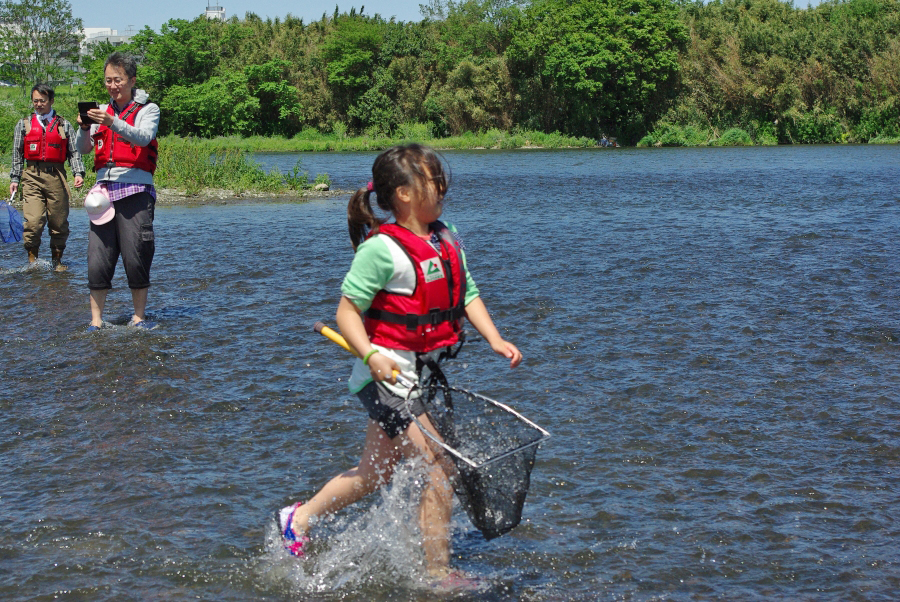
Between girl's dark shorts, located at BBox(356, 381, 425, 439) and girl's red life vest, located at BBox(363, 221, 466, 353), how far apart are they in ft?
0.66

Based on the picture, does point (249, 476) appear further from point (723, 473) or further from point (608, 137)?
point (608, 137)

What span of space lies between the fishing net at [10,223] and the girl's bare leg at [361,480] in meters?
9.45

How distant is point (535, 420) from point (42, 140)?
7.59m

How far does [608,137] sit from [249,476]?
2228 inches

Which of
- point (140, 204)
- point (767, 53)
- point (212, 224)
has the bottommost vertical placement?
point (212, 224)

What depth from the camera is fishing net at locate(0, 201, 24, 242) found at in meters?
11.9

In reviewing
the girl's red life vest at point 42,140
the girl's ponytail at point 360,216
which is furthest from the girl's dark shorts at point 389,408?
the girl's red life vest at point 42,140

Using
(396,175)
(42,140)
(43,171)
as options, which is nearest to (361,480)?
(396,175)

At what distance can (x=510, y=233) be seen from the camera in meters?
15.2

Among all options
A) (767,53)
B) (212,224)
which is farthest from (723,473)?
(767,53)

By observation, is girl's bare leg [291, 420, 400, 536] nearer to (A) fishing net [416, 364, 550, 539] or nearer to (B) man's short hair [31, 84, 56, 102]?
(A) fishing net [416, 364, 550, 539]

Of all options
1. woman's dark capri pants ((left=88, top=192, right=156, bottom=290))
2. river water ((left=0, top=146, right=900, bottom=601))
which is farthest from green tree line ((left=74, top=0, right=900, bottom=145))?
woman's dark capri pants ((left=88, top=192, right=156, bottom=290))

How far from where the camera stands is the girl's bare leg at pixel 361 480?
390 centimetres

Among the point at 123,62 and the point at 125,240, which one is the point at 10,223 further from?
the point at 123,62
